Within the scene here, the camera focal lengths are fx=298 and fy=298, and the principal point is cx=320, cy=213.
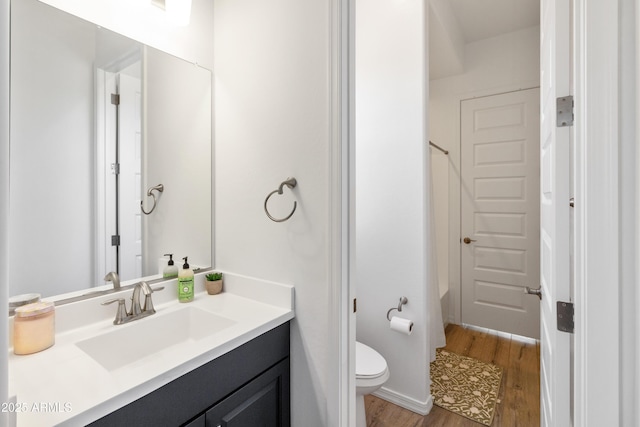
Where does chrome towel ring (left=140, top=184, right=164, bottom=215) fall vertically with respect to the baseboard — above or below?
above

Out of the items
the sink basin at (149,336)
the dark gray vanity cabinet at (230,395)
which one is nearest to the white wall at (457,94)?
the dark gray vanity cabinet at (230,395)

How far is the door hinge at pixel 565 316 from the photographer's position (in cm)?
90

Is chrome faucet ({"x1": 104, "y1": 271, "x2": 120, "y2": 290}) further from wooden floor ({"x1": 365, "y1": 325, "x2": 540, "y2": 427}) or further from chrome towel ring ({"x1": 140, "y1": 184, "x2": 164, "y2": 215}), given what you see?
wooden floor ({"x1": 365, "y1": 325, "x2": 540, "y2": 427})

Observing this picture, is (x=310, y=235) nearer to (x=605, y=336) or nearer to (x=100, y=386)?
(x=100, y=386)

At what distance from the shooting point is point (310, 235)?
3.81 feet

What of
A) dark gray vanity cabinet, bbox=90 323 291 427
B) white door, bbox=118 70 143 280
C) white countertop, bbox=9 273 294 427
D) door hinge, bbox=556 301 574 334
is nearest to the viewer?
white countertop, bbox=9 273 294 427

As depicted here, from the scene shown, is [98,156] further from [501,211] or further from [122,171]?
[501,211]

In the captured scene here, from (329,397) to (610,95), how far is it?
124cm

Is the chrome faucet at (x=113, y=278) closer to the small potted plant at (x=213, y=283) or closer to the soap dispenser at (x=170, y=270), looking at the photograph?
the soap dispenser at (x=170, y=270)

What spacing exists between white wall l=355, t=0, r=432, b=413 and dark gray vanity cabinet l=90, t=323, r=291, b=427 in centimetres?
98

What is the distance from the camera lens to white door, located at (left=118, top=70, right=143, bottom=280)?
1.22 metres

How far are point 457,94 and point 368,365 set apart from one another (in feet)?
8.95

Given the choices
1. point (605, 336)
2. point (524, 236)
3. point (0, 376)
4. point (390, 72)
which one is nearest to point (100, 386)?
point (0, 376)

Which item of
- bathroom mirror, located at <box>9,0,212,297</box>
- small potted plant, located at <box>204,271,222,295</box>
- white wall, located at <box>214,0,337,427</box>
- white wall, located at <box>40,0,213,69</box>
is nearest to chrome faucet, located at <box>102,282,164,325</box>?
bathroom mirror, located at <box>9,0,212,297</box>
